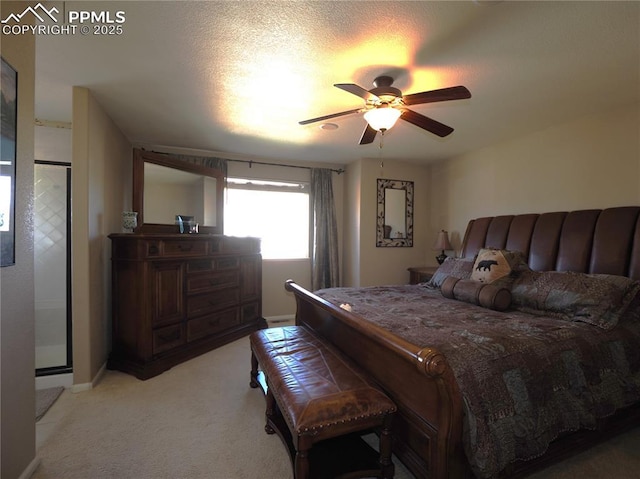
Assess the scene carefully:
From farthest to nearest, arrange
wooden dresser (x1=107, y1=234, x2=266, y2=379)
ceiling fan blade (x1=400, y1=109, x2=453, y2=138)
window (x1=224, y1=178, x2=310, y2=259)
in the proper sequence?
window (x1=224, y1=178, x2=310, y2=259), wooden dresser (x1=107, y1=234, x2=266, y2=379), ceiling fan blade (x1=400, y1=109, x2=453, y2=138)

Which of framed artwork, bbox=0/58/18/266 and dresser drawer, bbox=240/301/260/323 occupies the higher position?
framed artwork, bbox=0/58/18/266

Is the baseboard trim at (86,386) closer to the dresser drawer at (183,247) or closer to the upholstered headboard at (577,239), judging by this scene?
the dresser drawer at (183,247)

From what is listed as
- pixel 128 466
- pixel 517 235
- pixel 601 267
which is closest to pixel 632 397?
pixel 601 267

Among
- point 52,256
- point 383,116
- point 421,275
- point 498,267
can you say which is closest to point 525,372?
point 498,267

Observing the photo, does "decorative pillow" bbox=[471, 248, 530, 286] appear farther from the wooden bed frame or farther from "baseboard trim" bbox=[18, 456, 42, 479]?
"baseboard trim" bbox=[18, 456, 42, 479]

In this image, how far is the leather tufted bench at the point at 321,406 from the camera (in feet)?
4.56

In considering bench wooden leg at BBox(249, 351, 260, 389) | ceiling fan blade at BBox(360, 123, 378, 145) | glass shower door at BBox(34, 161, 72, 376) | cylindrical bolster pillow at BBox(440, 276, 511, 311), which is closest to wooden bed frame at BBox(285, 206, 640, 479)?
bench wooden leg at BBox(249, 351, 260, 389)

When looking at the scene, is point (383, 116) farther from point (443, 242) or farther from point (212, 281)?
point (443, 242)

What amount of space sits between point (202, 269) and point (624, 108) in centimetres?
439

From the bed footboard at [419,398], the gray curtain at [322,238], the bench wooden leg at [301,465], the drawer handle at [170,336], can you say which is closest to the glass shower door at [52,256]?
the drawer handle at [170,336]

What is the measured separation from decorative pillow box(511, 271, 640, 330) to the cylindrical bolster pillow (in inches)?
5.7

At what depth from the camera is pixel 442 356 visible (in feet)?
4.08

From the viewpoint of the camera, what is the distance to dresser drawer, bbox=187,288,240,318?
127 inches

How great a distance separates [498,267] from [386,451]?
1.86 meters
